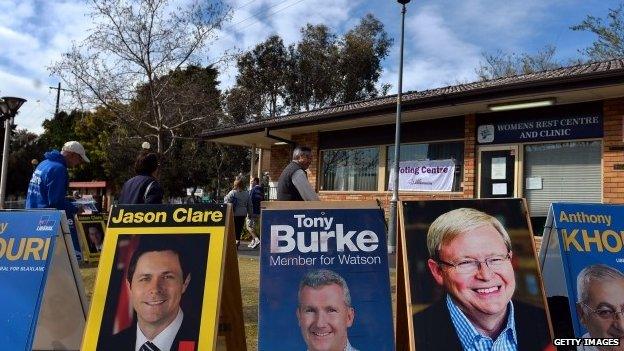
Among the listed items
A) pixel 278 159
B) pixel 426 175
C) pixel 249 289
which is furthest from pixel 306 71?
pixel 249 289

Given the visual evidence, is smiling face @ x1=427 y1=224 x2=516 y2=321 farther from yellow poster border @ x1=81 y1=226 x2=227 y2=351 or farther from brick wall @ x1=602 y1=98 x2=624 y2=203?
brick wall @ x1=602 y1=98 x2=624 y2=203

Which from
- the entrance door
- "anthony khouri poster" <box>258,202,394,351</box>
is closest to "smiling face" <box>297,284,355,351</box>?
"anthony khouri poster" <box>258,202,394,351</box>

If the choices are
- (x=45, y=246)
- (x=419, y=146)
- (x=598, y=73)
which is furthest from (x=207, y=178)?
(x=45, y=246)

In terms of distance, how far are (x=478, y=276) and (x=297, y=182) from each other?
208 cm

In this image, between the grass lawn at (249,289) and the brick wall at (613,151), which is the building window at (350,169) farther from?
the brick wall at (613,151)

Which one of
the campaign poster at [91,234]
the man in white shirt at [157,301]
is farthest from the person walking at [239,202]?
the man in white shirt at [157,301]

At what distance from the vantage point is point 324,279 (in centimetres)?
320

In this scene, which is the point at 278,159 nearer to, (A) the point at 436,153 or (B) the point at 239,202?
(B) the point at 239,202

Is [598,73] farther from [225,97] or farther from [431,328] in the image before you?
[225,97]

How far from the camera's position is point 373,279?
10.5ft

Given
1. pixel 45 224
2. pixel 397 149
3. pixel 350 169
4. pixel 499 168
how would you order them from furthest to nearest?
pixel 350 169
pixel 397 149
pixel 499 168
pixel 45 224

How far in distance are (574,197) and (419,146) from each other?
3801mm

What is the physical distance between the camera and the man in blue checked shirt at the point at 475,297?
2990 millimetres

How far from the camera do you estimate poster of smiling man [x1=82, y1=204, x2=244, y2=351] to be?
2945 mm
